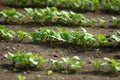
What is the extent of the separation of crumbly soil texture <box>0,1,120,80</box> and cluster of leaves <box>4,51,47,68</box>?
0.09m

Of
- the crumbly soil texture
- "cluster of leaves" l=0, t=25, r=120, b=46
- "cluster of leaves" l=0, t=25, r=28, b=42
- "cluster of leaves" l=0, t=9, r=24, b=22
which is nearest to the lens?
the crumbly soil texture

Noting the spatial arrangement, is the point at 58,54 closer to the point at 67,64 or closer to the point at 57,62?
the point at 67,64

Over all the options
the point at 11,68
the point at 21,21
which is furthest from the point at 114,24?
the point at 11,68

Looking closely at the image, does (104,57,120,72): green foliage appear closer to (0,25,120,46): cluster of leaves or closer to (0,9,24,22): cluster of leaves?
(0,25,120,46): cluster of leaves

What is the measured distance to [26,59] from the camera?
4.67m

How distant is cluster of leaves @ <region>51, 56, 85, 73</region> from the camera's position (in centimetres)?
469

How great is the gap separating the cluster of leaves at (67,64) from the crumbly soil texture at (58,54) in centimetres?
10

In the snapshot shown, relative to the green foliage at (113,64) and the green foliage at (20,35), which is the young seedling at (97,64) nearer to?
the green foliage at (113,64)

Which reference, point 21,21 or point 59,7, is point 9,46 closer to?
point 21,21

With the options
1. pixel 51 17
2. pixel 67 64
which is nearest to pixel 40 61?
pixel 67 64

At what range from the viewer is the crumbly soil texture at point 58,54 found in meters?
4.60

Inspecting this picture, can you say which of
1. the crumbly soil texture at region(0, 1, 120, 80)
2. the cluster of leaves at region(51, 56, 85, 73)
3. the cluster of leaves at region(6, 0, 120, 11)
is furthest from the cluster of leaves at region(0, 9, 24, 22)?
the cluster of leaves at region(51, 56, 85, 73)

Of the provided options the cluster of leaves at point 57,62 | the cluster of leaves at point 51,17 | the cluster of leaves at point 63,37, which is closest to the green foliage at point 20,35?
the cluster of leaves at point 63,37

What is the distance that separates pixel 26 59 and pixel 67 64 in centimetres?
64
